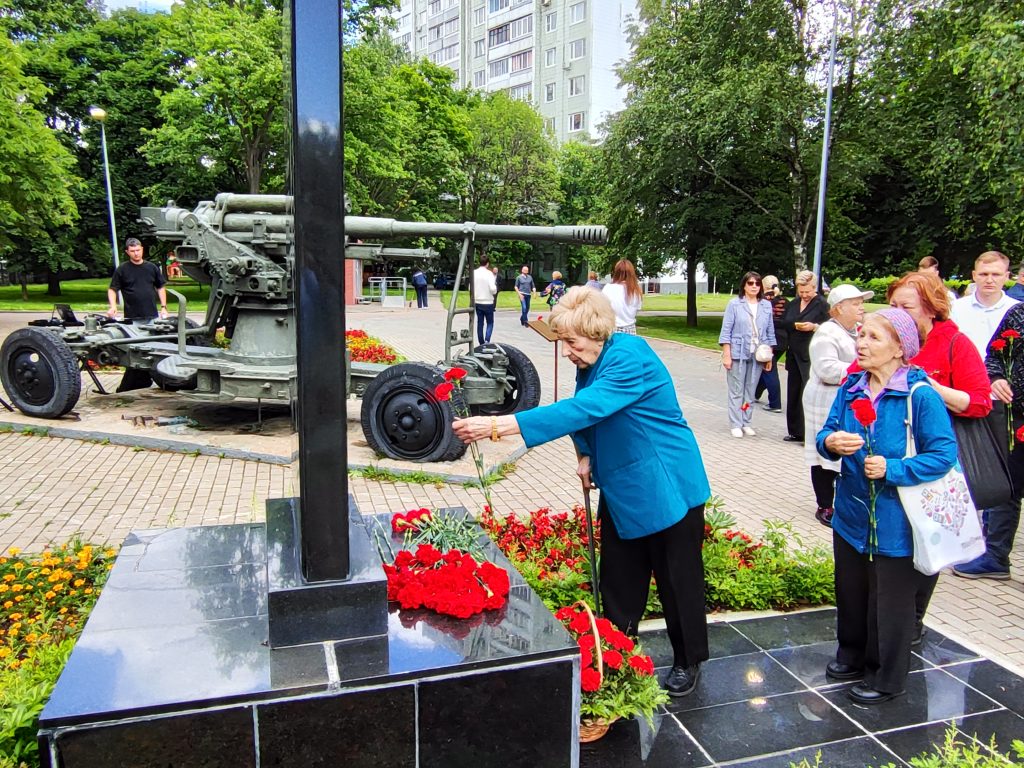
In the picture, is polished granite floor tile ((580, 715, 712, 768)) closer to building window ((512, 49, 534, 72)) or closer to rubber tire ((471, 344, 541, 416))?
rubber tire ((471, 344, 541, 416))

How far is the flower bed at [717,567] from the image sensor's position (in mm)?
4172

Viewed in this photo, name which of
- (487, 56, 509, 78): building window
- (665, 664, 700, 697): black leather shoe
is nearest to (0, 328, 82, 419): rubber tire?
(665, 664, 700, 697): black leather shoe

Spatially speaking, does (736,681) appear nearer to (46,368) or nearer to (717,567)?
(717,567)

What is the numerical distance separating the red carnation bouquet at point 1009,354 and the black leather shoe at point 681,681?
2.59m

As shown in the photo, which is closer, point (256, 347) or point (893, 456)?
point (893, 456)

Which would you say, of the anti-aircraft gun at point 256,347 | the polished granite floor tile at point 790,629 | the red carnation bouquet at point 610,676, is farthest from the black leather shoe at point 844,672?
the anti-aircraft gun at point 256,347

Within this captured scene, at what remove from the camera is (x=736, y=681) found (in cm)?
350

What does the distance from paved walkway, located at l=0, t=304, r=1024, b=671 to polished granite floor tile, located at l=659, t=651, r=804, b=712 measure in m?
1.13

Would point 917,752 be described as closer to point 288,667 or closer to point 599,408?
point 599,408

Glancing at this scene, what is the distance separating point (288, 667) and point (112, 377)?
1120cm

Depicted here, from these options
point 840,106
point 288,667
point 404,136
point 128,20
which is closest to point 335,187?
point 288,667

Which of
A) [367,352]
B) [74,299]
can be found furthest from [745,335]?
[74,299]

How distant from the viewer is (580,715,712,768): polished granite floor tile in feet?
9.43

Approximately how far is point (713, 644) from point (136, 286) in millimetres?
8454
